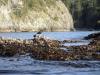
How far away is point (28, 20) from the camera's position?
501ft

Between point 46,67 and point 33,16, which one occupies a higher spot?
point 46,67

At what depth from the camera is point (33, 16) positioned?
508ft

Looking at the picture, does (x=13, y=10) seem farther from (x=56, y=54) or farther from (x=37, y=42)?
(x=56, y=54)

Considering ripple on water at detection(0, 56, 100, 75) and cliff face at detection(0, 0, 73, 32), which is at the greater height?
ripple on water at detection(0, 56, 100, 75)

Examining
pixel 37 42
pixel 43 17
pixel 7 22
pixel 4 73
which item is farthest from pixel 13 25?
pixel 4 73

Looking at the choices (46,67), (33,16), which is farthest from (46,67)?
(33,16)

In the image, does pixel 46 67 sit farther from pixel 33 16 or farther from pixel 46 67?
pixel 33 16

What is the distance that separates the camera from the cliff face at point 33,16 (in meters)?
142

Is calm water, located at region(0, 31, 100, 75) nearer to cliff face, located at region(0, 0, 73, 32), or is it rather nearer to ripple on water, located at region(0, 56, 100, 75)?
ripple on water, located at region(0, 56, 100, 75)

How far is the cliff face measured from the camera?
142 metres

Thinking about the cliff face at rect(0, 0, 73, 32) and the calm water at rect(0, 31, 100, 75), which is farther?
the cliff face at rect(0, 0, 73, 32)

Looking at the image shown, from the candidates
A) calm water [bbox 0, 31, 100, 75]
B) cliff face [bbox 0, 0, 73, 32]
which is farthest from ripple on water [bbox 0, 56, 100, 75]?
cliff face [bbox 0, 0, 73, 32]

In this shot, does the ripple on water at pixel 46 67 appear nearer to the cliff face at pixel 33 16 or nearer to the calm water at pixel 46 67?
the calm water at pixel 46 67

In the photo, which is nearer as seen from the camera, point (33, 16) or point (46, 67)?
point (46, 67)
